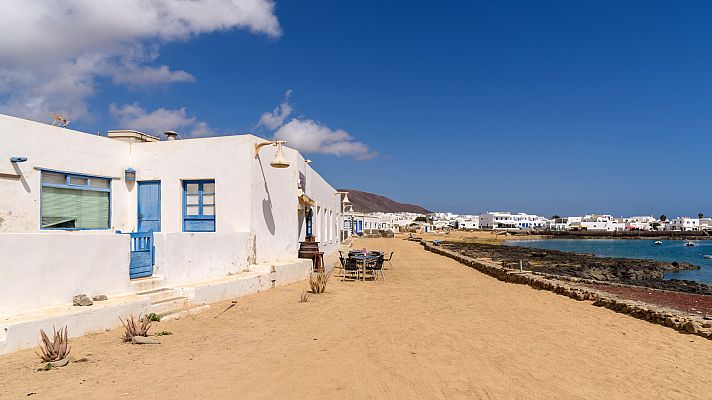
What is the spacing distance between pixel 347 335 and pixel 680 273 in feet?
100

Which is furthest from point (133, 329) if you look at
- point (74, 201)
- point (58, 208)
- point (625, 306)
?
point (625, 306)

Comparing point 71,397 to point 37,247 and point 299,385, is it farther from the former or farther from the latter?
point 37,247

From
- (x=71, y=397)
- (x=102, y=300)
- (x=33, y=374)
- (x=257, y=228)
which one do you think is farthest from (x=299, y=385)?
(x=257, y=228)

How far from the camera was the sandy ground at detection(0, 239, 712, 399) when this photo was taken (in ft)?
15.6

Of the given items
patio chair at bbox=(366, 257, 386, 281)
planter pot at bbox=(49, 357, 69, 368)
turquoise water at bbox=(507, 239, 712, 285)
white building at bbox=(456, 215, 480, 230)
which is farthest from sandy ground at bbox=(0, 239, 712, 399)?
white building at bbox=(456, 215, 480, 230)

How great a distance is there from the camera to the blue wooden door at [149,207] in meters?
12.3

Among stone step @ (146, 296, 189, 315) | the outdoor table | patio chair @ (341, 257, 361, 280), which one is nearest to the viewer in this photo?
stone step @ (146, 296, 189, 315)

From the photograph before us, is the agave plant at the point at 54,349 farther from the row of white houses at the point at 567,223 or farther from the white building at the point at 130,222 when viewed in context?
the row of white houses at the point at 567,223

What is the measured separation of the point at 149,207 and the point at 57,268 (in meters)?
6.16

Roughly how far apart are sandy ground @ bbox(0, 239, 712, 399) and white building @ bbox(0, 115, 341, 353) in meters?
0.84

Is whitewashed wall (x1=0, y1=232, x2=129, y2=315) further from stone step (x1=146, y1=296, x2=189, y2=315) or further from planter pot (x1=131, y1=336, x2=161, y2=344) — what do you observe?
planter pot (x1=131, y1=336, x2=161, y2=344)

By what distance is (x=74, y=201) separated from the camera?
10766mm

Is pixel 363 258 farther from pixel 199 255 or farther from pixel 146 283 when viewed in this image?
pixel 146 283

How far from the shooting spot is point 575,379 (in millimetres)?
5352
